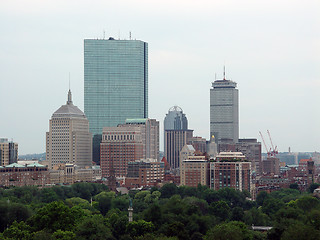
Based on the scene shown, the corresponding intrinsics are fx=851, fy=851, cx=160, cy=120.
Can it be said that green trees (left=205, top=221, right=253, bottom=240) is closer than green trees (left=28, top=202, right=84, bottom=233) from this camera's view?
Yes

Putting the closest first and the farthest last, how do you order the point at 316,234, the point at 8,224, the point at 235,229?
the point at 316,234
the point at 235,229
the point at 8,224

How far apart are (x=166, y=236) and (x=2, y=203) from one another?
177ft

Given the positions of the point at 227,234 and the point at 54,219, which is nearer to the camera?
the point at 227,234

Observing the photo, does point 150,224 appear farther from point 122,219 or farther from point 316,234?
point 316,234

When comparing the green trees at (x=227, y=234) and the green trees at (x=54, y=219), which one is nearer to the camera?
the green trees at (x=227, y=234)

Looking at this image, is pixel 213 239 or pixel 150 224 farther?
pixel 150 224

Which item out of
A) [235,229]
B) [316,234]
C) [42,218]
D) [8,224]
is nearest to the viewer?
[316,234]

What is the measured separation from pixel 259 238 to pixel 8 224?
181 ft

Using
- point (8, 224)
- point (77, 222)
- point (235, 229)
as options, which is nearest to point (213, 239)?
point (235, 229)

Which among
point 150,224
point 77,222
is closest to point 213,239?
point 150,224

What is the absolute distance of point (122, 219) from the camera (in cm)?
17100

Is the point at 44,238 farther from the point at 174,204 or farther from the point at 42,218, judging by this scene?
the point at 174,204

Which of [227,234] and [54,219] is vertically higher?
Result: [54,219]

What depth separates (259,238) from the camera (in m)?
158
